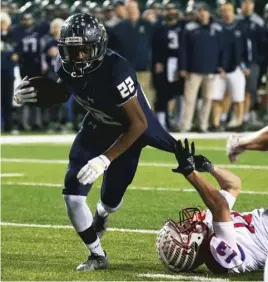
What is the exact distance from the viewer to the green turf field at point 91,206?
6.52 m

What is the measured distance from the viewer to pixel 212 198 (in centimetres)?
633

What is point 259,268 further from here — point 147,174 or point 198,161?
point 147,174

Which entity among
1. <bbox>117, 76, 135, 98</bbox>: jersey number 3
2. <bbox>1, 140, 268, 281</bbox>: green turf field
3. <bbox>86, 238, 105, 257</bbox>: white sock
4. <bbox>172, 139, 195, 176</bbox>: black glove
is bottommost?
<bbox>1, 140, 268, 281</bbox>: green turf field

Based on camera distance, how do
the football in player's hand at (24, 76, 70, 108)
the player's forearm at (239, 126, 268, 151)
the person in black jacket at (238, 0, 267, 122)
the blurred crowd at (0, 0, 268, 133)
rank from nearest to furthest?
1. the player's forearm at (239, 126, 268, 151)
2. the football in player's hand at (24, 76, 70, 108)
3. the blurred crowd at (0, 0, 268, 133)
4. the person in black jacket at (238, 0, 267, 122)

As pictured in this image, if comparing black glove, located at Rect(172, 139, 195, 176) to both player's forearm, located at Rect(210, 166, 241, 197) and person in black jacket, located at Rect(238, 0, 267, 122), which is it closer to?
player's forearm, located at Rect(210, 166, 241, 197)

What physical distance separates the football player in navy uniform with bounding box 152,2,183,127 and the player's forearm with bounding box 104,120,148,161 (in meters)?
10.3

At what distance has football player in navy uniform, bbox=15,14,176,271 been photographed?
21.0 ft

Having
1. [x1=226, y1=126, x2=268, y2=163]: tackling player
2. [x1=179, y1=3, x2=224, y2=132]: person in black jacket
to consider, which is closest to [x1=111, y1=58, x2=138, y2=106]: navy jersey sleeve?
[x1=226, y1=126, x2=268, y2=163]: tackling player

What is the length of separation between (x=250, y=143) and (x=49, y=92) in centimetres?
186

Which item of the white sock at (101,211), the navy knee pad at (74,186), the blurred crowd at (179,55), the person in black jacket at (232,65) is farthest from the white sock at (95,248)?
the person in black jacket at (232,65)

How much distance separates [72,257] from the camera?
6.92 metres

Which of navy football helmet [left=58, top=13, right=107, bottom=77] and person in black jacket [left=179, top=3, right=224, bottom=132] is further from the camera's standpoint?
person in black jacket [left=179, top=3, right=224, bottom=132]

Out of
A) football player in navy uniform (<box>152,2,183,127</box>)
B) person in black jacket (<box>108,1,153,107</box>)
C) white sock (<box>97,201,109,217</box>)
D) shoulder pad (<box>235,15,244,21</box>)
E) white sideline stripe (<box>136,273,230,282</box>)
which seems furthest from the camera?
shoulder pad (<box>235,15,244,21</box>)

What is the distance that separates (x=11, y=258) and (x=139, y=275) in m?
0.98
